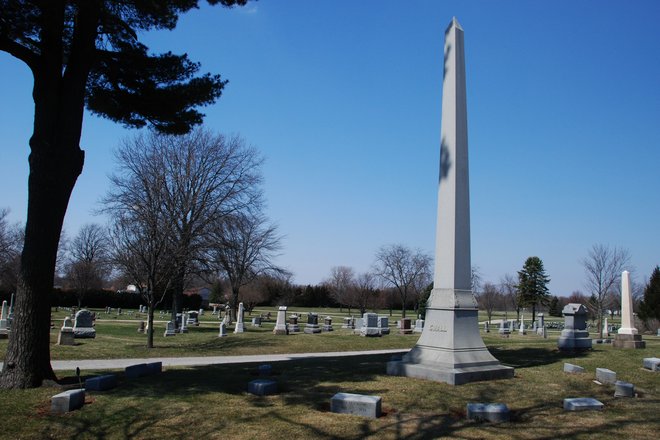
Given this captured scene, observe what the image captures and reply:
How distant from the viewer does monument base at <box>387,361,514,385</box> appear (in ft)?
28.0

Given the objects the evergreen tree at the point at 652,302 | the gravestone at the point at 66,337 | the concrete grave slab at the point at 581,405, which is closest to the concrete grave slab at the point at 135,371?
the concrete grave slab at the point at 581,405

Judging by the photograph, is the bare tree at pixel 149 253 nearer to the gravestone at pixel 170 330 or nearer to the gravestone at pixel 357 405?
the gravestone at pixel 170 330

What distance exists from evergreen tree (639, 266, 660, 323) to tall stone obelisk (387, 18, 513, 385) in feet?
107

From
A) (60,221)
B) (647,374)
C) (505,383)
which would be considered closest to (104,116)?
(60,221)

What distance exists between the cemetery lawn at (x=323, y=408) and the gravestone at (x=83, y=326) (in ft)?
35.2

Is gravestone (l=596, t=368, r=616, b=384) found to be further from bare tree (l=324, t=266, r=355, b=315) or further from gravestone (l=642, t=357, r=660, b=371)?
bare tree (l=324, t=266, r=355, b=315)

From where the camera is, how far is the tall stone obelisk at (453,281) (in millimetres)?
9023

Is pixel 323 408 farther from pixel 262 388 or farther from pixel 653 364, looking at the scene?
pixel 653 364

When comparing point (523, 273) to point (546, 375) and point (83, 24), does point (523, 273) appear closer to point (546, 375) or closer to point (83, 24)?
point (546, 375)

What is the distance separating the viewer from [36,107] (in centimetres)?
927

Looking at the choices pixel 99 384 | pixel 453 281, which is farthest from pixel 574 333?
pixel 99 384

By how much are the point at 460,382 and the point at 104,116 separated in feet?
33.2

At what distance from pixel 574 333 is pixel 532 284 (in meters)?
52.3

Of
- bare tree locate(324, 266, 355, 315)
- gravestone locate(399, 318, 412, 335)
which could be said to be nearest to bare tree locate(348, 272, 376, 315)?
bare tree locate(324, 266, 355, 315)
